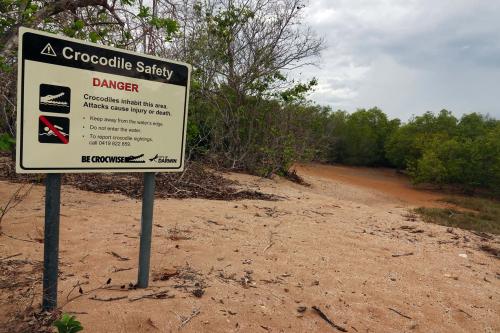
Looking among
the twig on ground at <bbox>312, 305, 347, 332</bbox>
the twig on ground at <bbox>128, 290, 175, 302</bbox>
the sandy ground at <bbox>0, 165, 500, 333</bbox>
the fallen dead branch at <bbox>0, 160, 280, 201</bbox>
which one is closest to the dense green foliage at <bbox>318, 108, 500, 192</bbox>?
the fallen dead branch at <bbox>0, 160, 280, 201</bbox>

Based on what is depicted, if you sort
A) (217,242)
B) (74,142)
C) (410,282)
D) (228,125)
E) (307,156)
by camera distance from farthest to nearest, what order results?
1. (307,156)
2. (228,125)
3. (217,242)
4. (410,282)
5. (74,142)

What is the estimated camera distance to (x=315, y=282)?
351 centimetres

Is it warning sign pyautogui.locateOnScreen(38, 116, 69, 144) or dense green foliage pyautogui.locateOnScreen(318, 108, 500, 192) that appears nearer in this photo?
warning sign pyautogui.locateOnScreen(38, 116, 69, 144)

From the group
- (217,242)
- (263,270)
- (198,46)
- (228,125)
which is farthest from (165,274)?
(228,125)

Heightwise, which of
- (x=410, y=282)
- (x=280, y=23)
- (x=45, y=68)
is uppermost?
(x=280, y=23)

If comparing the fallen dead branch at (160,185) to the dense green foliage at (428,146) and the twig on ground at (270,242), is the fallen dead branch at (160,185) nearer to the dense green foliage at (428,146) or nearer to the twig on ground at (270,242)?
the twig on ground at (270,242)

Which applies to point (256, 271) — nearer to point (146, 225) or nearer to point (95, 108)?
point (146, 225)

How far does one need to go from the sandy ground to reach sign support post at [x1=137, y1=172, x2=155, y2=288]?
124 mm

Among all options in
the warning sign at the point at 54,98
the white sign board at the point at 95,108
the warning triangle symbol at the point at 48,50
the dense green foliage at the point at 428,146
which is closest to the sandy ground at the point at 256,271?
the white sign board at the point at 95,108

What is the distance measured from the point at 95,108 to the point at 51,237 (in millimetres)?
770

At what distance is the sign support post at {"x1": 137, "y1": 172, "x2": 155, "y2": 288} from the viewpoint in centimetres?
278

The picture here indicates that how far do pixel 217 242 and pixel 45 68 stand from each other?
2.73m

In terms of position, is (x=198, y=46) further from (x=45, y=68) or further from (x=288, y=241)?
(x=45, y=68)

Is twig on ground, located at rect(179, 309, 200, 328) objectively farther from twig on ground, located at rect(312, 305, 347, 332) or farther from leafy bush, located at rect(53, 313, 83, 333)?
twig on ground, located at rect(312, 305, 347, 332)
